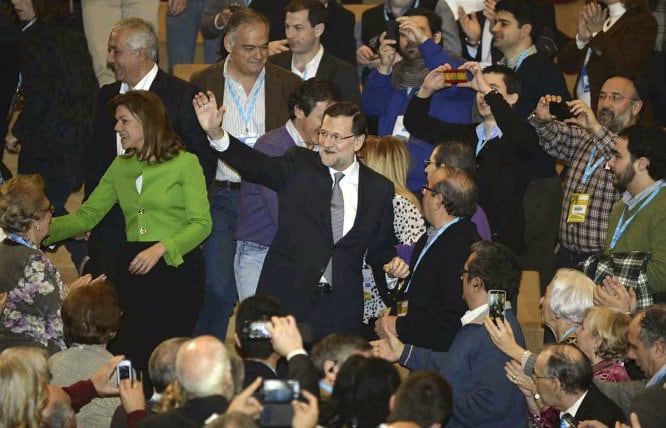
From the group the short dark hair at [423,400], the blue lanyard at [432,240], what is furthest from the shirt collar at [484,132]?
the short dark hair at [423,400]

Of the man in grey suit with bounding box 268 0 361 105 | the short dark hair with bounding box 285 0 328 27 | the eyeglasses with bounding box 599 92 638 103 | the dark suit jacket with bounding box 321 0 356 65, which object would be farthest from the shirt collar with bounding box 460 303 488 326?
the dark suit jacket with bounding box 321 0 356 65

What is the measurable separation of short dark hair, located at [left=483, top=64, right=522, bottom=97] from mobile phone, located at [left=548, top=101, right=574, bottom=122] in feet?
0.76

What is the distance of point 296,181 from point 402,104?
207 centimetres

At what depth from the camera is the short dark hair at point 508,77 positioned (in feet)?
27.2

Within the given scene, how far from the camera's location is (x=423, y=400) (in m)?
5.16

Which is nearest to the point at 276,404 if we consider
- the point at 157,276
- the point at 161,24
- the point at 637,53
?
the point at 157,276

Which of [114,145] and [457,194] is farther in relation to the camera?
[114,145]

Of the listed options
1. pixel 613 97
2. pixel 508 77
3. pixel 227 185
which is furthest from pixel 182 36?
pixel 613 97

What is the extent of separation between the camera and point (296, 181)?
6.89 m

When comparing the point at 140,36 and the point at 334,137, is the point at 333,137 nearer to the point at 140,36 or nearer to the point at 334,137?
the point at 334,137

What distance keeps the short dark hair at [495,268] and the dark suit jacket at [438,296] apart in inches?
10.1

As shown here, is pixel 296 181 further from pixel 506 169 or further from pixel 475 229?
pixel 506 169

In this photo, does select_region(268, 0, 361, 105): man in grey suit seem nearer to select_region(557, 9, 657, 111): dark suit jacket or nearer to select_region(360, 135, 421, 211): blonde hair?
select_region(360, 135, 421, 211): blonde hair

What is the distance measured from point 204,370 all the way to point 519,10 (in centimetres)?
467
